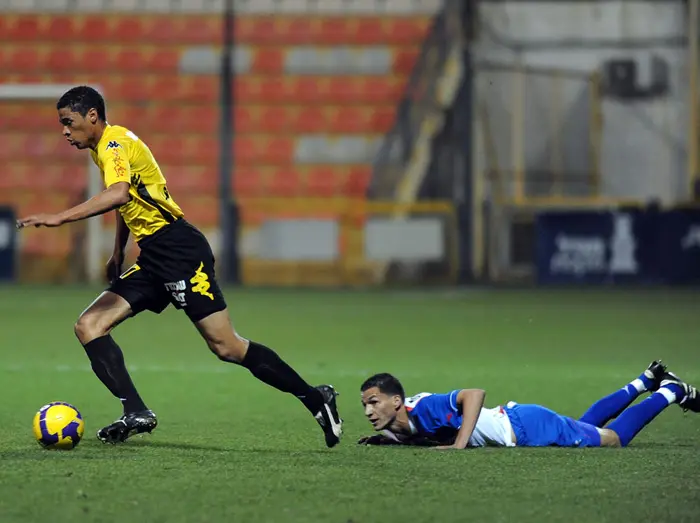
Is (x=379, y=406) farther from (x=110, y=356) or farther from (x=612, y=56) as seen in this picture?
(x=612, y=56)

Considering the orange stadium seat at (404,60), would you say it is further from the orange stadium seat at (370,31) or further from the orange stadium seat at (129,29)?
the orange stadium seat at (129,29)

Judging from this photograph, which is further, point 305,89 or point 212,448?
point 305,89

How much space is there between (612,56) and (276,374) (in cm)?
2024

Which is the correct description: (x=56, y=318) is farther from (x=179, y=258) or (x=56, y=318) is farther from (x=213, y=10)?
(x=213, y=10)

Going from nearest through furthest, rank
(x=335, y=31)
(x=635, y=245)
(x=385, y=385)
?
(x=385, y=385) → (x=635, y=245) → (x=335, y=31)

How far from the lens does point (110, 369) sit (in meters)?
7.20

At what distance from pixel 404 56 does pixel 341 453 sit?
20.0 meters

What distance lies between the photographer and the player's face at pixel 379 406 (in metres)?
6.84

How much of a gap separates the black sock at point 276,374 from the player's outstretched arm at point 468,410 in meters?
0.71

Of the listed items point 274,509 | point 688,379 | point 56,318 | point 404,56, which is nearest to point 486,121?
point 404,56

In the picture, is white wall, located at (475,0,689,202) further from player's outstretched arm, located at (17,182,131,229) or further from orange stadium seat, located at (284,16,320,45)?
player's outstretched arm, located at (17,182,131,229)

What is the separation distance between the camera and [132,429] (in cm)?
712

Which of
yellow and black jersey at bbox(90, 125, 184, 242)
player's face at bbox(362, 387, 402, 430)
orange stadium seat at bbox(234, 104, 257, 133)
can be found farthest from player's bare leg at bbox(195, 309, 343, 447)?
orange stadium seat at bbox(234, 104, 257, 133)

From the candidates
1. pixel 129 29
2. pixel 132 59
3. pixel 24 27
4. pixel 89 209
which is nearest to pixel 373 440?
pixel 89 209
